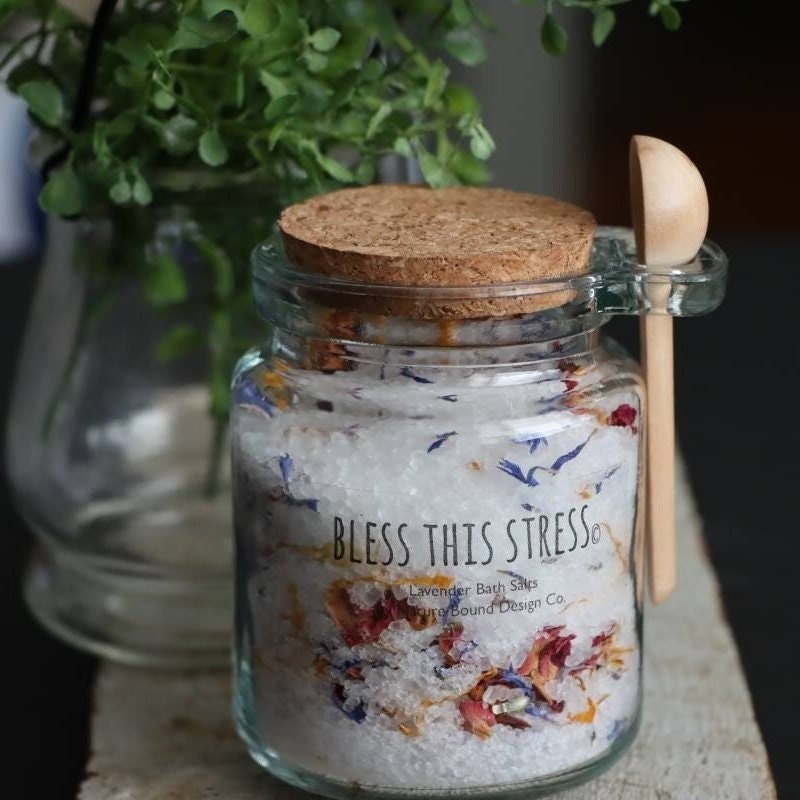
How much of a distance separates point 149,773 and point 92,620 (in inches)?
7.0

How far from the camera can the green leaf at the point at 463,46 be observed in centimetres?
74

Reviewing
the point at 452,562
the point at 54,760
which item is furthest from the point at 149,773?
the point at 452,562

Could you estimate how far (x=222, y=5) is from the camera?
631 mm

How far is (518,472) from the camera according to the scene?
24.1 inches

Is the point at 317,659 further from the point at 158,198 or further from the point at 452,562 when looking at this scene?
the point at 158,198

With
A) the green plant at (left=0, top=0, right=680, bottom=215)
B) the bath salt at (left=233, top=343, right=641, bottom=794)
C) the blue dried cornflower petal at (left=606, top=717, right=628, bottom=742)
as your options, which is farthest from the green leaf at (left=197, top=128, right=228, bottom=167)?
the blue dried cornflower petal at (left=606, top=717, right=628, bottom=742)

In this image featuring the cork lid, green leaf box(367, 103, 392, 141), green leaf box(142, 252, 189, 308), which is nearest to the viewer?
the cork lid

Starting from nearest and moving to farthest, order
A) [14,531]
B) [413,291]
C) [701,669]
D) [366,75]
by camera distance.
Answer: [413,291] < [366,75] < [701,669] < [14,531]

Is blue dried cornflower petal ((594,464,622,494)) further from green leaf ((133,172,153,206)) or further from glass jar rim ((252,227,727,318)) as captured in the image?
green leaf ((133,172,153,206))

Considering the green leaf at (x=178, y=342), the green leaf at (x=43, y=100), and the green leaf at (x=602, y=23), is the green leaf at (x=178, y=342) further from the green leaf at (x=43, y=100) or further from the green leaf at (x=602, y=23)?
the green leaf at (x=602, y=23)

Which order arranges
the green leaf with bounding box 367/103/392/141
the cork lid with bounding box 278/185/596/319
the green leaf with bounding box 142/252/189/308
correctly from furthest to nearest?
the green leaf with bounding box 142/252/189/308, the green leaf with bounding box 367/103/392/141, the cork lid with bounding box 278/185/596/319

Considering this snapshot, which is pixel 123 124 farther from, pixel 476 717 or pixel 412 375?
pixel 476 717

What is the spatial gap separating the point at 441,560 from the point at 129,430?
0.36m

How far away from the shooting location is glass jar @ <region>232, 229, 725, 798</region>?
61 cm
